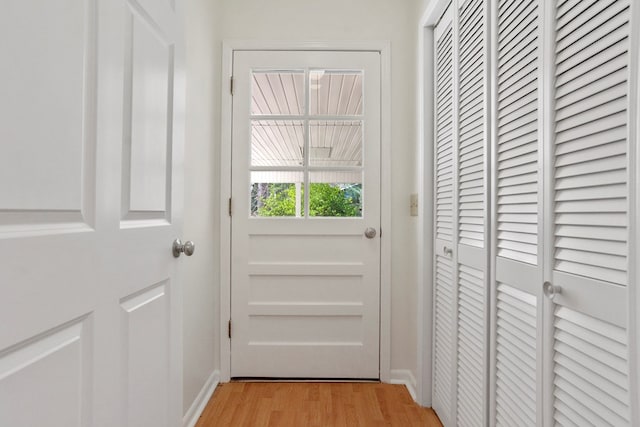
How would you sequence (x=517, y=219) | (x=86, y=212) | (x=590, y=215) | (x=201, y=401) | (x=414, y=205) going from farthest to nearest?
(x=414, y=205)
(x=201, y=401)
(x=517, y=219)
(x=590, y=215)
(x=86, y=212)

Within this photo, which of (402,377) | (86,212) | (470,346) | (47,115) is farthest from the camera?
(402,377)

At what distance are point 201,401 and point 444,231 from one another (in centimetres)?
143

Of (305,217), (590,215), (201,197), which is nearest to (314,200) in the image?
(305,217)

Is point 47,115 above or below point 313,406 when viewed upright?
above

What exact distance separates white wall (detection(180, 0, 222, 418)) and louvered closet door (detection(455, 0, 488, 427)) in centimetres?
116

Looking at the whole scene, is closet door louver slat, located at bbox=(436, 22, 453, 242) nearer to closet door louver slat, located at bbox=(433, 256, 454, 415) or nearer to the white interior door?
the white interior door

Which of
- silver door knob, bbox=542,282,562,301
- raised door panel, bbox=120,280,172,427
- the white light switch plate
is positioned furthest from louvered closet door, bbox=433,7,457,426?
raised door panel, bbox=120,280,172,427

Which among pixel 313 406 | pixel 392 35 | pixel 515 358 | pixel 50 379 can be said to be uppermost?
pixel 392 35

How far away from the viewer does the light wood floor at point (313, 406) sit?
185 centimetres

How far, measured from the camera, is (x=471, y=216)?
150 cm

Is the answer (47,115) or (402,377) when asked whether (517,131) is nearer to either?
(47,115)

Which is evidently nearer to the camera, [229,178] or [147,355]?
[147,355]

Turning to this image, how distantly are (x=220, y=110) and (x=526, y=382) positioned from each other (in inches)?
76.5

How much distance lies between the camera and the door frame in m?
2.26
